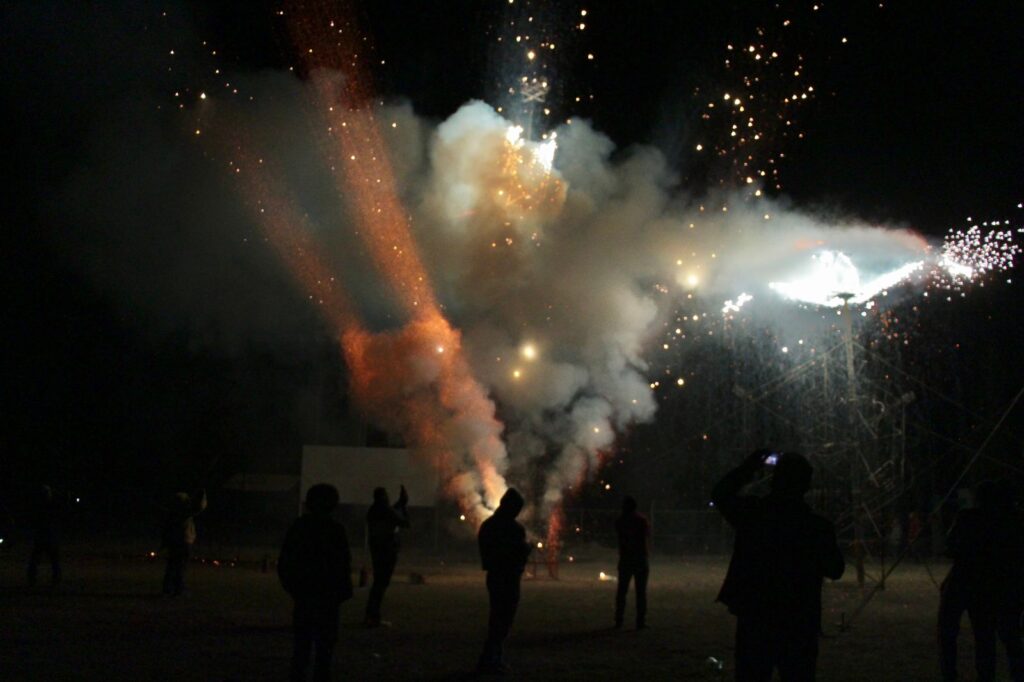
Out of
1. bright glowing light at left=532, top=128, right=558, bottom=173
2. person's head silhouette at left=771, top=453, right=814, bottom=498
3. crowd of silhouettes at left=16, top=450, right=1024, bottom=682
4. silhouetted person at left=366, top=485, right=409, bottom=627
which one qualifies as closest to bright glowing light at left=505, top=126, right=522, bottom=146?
bright glowing light at left=532, top=128, right=558, bottom=173

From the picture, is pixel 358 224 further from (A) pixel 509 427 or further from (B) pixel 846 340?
(B) pixel 846 340

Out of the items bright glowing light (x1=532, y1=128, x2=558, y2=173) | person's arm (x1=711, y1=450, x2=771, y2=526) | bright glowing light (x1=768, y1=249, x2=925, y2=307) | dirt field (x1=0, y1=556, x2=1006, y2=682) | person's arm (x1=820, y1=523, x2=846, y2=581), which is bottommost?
dirt field (x1=0, y1=556, x2=1006, y2=682)

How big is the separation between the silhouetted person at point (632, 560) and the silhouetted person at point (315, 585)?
6457 mm

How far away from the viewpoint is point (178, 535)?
1560 cm

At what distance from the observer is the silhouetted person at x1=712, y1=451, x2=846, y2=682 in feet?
17.4

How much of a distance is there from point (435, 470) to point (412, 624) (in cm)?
1201

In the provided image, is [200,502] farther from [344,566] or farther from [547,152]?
[547,152]

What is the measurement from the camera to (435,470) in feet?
82.9

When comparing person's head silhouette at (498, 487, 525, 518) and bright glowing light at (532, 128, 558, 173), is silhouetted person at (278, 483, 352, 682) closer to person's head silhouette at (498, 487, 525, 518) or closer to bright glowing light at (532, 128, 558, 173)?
person's head silhouette at (498, 487, 525, 518)

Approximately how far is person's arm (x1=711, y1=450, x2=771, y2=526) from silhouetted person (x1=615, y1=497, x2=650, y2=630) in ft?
26.4

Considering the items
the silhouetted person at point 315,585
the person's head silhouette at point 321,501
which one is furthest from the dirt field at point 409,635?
the person's head silhouette at point 321,501

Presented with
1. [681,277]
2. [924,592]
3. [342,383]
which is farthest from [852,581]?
[342,383]

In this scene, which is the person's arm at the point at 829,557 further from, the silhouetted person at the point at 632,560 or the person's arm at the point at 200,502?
the person's arm at the point at 200,502

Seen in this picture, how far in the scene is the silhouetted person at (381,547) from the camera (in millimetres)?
12750
